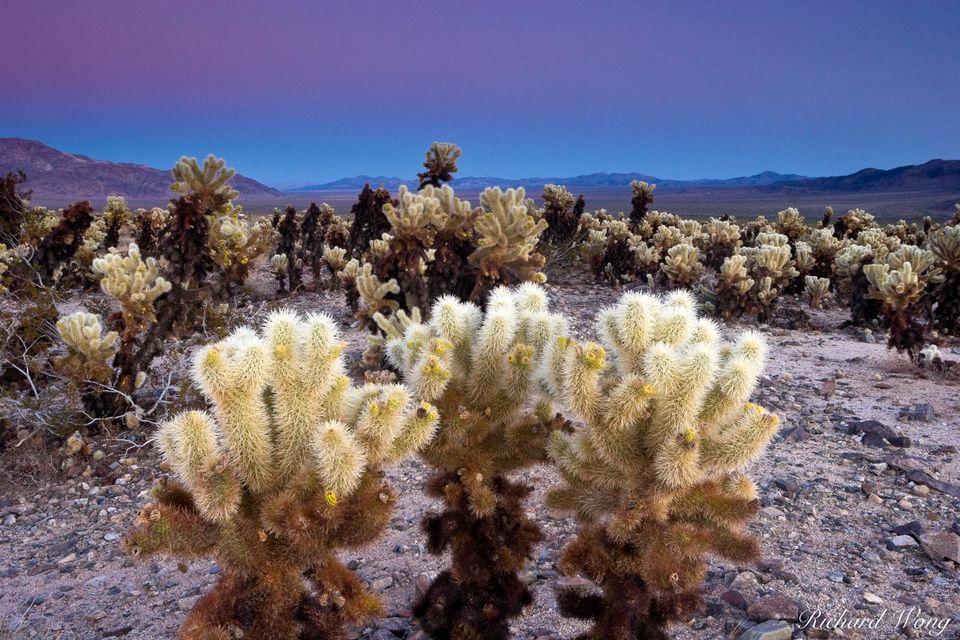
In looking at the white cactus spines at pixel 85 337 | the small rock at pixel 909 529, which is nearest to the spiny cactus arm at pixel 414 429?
the small rock at pixel 909 529

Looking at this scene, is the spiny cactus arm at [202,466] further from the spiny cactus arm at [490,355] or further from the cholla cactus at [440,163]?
the cholla cactus at [440,163]

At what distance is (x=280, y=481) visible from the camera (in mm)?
A: 2803

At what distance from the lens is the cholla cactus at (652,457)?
277 cm

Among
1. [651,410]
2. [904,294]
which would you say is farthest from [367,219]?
[651,410]

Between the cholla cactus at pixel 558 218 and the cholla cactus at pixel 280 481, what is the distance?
15.0 meters

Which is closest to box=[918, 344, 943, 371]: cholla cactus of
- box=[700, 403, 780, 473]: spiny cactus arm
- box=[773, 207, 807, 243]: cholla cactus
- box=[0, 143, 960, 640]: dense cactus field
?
box=[0, 143, 960, 640]: dense cactus field

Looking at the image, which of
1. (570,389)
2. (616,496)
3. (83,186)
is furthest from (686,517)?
(83,186)

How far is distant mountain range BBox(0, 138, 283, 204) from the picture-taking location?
112500mm

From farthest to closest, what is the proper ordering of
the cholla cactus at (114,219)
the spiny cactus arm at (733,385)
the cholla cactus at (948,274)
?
1. the cholla cactus at (114,219)
2. the cholla cactus at (948,274)
3. the spiny cactus arm at (733,385)

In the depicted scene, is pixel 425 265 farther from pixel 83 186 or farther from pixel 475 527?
pixel 83 186

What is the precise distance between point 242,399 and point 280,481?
1.41 ft

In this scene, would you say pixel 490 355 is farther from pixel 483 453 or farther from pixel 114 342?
pixel 114 342

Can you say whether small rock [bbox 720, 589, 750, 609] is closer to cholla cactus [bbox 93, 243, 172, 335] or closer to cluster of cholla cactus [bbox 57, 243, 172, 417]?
cluster of cholla cactus [bbox 57, 243, 172, 417]

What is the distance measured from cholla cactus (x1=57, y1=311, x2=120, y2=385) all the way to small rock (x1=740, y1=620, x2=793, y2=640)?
5660 mm
